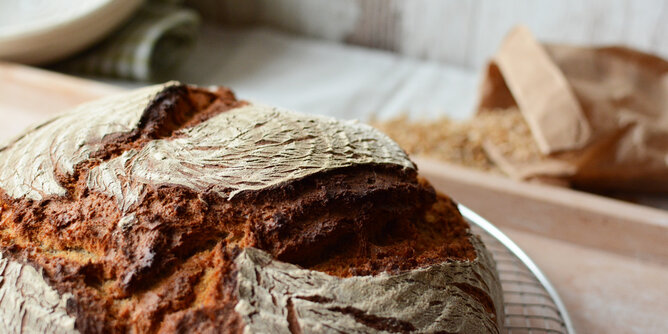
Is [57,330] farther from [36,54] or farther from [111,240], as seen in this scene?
[36,54]

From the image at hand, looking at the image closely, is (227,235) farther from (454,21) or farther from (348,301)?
(454,21)

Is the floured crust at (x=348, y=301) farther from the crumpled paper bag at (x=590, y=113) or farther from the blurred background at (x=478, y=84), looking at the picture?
the crumpled paper bag at (x=590, y=113)

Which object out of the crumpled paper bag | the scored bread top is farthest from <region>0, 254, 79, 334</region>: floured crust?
the crumpled paper bag

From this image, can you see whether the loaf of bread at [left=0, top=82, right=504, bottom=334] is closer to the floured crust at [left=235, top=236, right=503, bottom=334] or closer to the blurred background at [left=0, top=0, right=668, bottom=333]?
the floured crust at [left=235, top=236, right=503, bottom=334]

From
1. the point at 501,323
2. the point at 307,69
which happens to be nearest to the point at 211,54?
the point at 307,69

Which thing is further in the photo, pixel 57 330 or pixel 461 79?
pixel 461 79

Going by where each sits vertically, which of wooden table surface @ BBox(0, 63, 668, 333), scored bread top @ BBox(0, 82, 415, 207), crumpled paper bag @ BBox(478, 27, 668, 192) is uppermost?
scored bread top @ BBox(0, 82, 415, 207)

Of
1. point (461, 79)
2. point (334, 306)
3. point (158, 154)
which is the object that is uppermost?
point (158, 154)
